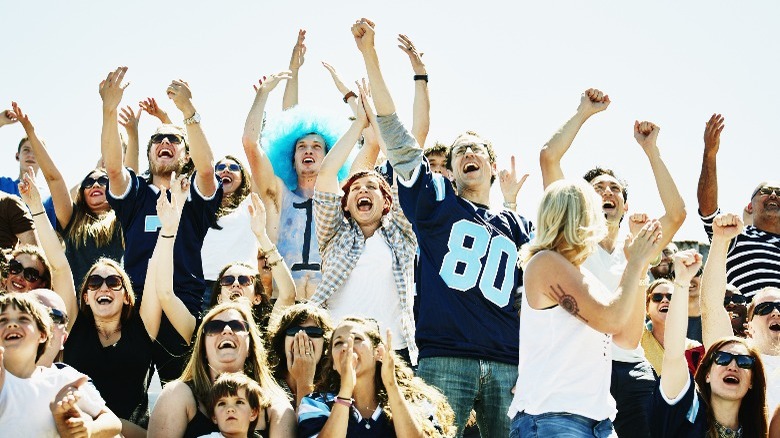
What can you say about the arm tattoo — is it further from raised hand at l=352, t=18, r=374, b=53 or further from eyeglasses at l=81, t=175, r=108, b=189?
eyeglasses at l=81, t=175, r=108, b=189

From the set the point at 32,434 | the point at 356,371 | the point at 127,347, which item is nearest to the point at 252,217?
the point at 127,347

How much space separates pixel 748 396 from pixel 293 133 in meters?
3.81

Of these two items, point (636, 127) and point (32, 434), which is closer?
point (32, 434)

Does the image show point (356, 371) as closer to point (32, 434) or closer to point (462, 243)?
point (462, 243)

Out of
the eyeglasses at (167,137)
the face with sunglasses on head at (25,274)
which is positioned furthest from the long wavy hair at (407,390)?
the eyeglasses at (167,137)

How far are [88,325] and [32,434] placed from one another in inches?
49.8

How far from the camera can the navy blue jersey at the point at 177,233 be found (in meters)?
6.51

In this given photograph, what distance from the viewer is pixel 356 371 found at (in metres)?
5.18

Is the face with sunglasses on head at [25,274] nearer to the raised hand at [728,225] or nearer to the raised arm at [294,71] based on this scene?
the raised arm at [294,71]

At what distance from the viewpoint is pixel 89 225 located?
23.6 feet

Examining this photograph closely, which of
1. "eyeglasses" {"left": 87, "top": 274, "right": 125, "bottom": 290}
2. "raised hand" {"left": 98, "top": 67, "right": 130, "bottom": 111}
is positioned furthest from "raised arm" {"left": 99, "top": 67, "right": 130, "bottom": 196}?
"eyeglasses" {"left": 87, "top": 274, "right": 125, "bottom": 290}

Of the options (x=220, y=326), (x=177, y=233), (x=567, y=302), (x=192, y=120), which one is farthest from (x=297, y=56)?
(x=567, y=302)

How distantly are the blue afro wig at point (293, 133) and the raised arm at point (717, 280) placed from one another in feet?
9.86

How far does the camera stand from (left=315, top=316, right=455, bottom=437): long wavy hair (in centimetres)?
507
